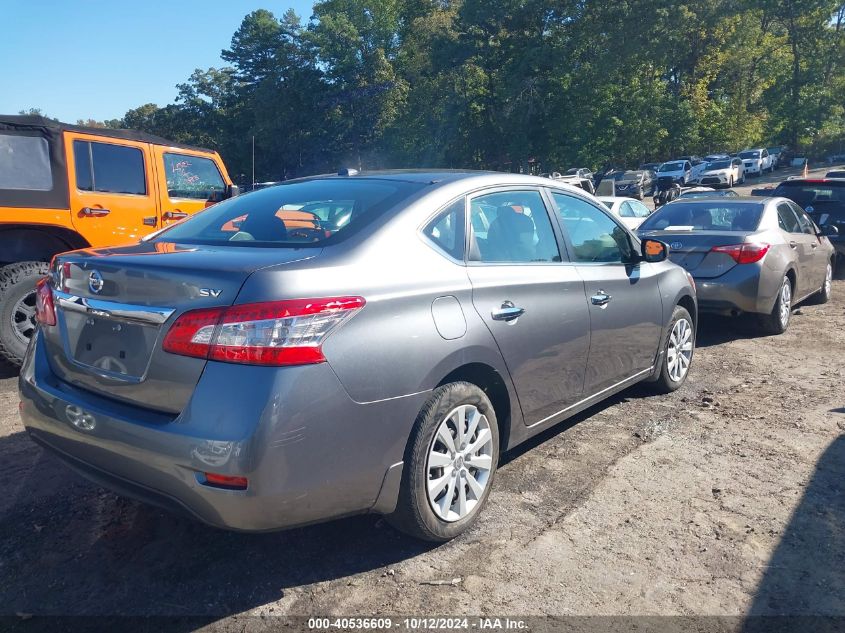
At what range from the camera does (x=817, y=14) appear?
46031 millimetres

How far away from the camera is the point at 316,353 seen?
2.58 m

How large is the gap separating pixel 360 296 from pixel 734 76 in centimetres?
5755

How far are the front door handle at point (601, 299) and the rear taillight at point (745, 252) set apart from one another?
3.49m

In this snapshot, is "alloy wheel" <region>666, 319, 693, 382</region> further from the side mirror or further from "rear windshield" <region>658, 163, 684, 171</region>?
"rear windshield" <region>658, 163, 684, 171</region>

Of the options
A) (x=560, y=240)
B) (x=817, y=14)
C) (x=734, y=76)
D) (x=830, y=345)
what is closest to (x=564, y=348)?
(x=560, y=240)

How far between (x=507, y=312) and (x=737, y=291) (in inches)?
181

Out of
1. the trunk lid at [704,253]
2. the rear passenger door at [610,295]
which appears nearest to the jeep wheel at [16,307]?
the rear passenger door at [610,295]

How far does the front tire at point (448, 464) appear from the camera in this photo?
2.97 meters

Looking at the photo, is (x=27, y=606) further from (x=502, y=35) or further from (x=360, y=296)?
(x=502, y=35)

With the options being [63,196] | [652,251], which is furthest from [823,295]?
[63,196]

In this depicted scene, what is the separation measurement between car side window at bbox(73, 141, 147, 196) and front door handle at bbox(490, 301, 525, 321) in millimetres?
4607

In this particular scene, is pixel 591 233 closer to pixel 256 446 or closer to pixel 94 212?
pixel 256 446

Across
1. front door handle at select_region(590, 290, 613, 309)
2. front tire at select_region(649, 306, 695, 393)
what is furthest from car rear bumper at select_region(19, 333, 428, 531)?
front tire at select_region(649, 306, 695, 393)

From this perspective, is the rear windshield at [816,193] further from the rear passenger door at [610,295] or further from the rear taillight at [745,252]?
the rear passenger door at [610,295]
